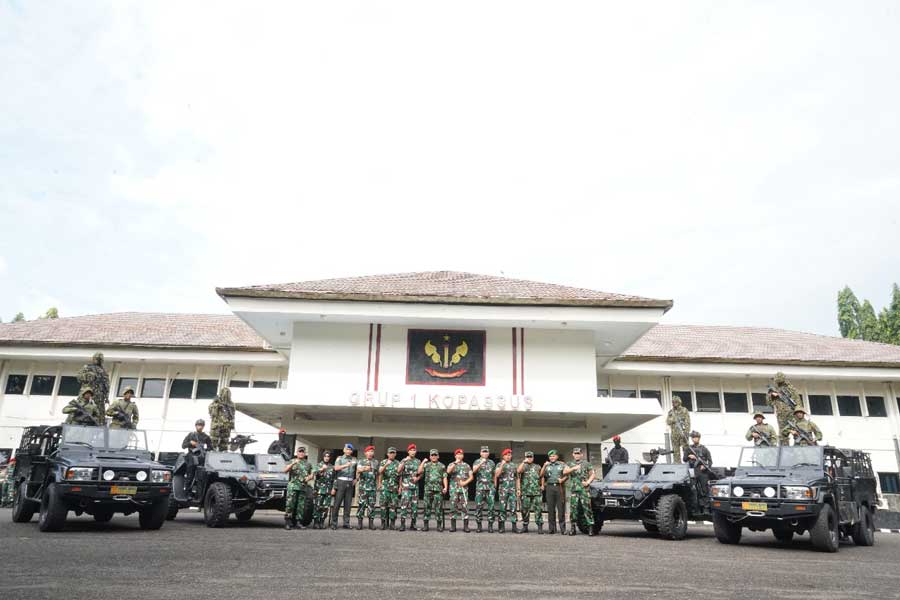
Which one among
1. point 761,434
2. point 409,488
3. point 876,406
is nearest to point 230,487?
point 409,488

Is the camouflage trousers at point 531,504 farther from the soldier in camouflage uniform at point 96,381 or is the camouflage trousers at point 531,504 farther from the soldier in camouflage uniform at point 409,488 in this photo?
the soldier in camouflage uniform at point 96,381

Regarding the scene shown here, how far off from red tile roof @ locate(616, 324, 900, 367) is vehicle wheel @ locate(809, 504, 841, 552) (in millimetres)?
14553

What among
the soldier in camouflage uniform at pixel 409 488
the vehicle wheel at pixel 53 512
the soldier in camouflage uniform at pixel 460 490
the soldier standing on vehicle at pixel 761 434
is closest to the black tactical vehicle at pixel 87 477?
the vehicle wheel at pixel 53 512

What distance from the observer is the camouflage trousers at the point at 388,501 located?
12.6 metres

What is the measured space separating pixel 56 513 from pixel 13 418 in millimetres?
18900

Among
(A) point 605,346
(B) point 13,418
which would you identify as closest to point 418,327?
(A) point 605,346

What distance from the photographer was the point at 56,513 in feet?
31.4

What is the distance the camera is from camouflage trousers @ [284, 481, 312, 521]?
11797 millimetres

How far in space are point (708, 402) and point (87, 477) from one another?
21.9 meters

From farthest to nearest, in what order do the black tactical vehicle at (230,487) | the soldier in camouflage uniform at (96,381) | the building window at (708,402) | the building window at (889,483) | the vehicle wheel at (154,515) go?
1. the building window at (708,402)
2. the building window at (889,483)
3. the soldier in camouflage uniform at (96,381)
4. the black tactical vehicle at (230,487)
5. the vehicle wheel at (154,515)

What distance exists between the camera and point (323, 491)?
12.3 metres

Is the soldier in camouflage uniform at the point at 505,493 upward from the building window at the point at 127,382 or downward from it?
downward

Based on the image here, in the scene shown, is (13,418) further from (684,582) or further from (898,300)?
(898,300)

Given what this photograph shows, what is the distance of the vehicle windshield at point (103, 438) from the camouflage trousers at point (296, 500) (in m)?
2.64
